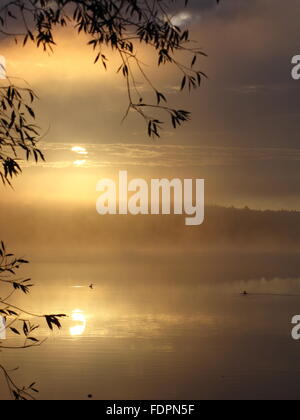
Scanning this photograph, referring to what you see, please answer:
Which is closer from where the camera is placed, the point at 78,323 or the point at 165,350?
the point at 165,350

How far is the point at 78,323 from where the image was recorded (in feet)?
134

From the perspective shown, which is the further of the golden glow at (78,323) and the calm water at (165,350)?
the golden glow at (78,323)

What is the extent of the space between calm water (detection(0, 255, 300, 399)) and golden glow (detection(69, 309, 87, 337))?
0.05 m

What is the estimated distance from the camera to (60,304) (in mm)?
52656

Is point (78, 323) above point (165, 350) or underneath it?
above

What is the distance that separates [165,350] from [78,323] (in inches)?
355

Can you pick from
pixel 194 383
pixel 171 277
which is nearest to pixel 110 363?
pixel 194 383

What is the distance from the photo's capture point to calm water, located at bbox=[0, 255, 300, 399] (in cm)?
2506

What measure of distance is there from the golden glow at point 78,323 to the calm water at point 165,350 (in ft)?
0.17

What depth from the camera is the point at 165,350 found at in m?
32.8

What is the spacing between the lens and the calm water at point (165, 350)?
2506cm

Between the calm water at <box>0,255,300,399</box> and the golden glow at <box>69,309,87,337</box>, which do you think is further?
the golden glow at <box>69,309,87,337</box>
